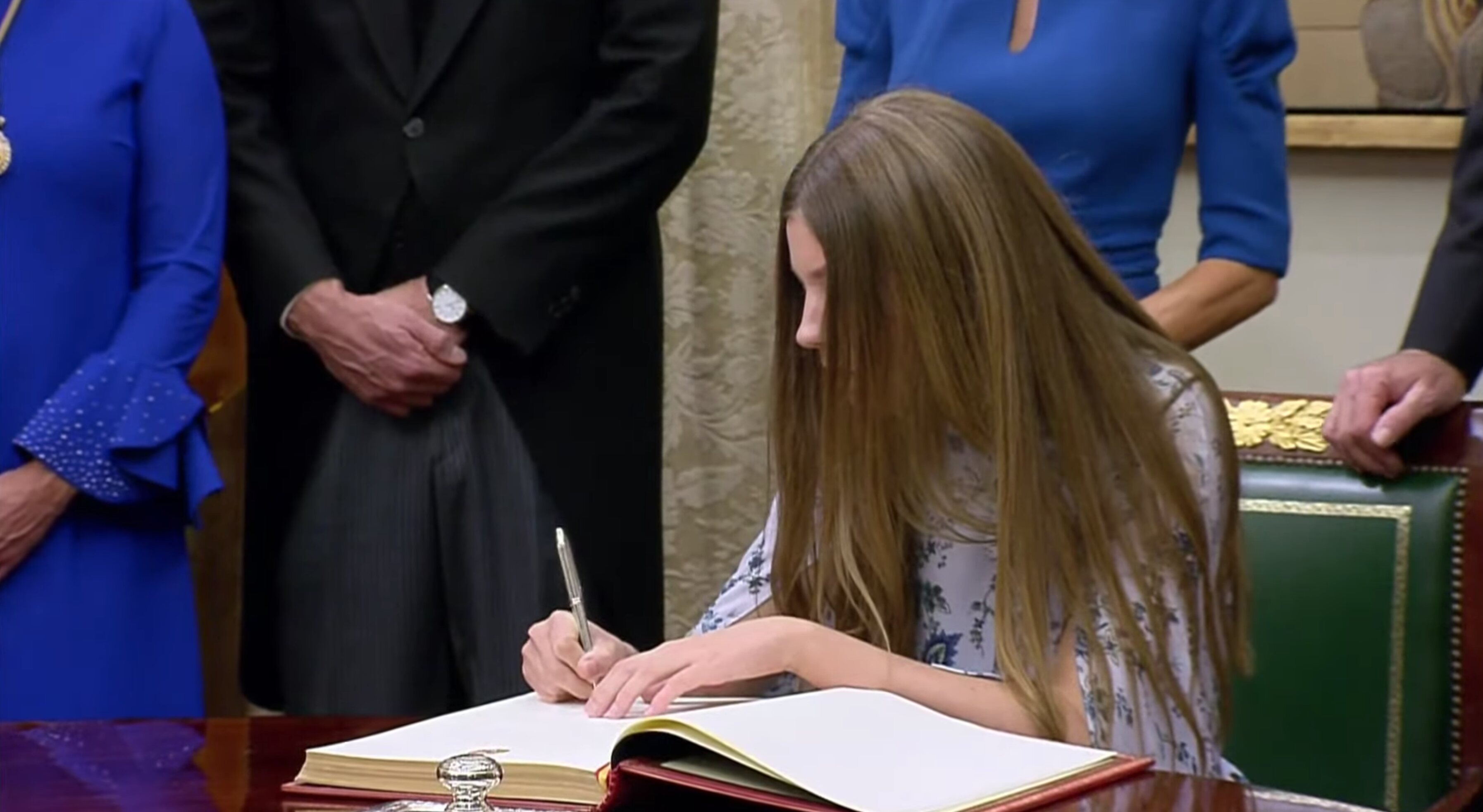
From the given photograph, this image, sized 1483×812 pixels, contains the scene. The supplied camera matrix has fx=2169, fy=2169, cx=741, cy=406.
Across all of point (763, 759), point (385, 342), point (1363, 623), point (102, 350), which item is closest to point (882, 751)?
point (763, 759)

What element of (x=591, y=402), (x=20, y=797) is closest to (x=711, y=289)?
(x=591, y=402)

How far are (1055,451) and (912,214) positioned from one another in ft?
0.71

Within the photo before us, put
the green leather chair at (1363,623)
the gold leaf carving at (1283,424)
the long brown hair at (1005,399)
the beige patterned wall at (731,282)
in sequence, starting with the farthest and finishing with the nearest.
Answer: the beige patterned wall at (731,282), the gold leaf carving at (1283,424), the green leather chair at (1363,623), the long brown hair at (1005,399)

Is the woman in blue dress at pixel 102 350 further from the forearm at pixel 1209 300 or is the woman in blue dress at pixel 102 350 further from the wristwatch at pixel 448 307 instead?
the forearm at pixel 1209 300

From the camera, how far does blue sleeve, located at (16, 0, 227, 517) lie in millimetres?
2396

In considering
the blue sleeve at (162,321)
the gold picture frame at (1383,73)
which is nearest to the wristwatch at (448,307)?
the blue sleeve at (162,321)

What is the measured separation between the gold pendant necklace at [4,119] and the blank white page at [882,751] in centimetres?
136

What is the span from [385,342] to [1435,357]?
3.80 ft

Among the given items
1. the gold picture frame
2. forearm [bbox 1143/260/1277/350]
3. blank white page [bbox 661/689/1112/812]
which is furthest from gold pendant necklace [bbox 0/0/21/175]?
the gold picture frame

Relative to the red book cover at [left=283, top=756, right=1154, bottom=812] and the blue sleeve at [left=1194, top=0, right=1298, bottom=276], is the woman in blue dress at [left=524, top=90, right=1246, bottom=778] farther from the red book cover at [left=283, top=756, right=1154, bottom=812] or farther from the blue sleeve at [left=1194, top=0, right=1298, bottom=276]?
the blue sleeve at [left=1194, top=0, right=1298, bottom=276]

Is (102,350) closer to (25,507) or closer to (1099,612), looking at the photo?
(25,507)

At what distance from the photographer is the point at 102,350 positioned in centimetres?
247

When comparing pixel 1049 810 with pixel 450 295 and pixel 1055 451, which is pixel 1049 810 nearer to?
pixel 1055 451

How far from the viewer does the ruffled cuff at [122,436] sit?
2387 millimetres
